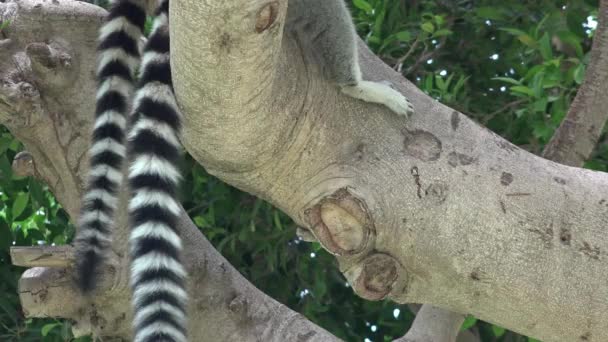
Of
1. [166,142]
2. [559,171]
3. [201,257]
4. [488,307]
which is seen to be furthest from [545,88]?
[166,142]

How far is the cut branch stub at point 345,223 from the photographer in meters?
3.09

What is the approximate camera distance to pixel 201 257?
3725 millimetres

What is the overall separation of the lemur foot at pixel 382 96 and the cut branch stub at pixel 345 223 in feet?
1.20

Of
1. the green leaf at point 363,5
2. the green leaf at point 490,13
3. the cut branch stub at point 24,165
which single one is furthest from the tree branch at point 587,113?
the cut branch stub at point 24,165

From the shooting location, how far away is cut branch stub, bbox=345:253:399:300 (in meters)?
3.18

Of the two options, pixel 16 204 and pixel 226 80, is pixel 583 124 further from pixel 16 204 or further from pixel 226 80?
pixel 16 204

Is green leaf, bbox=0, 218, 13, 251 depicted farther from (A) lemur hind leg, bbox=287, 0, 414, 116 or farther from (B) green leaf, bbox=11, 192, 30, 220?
(A) lemur hind leg, bbox=287, 0, 414, 116

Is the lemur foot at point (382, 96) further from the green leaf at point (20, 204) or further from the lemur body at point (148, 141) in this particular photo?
the green leaf at point (20, 204)

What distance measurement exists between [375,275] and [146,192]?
70 centimetres

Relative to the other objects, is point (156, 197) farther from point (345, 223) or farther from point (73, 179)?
point (73, 179)

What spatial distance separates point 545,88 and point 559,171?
900 mm

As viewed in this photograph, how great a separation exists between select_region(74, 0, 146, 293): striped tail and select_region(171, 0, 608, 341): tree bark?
0.39m

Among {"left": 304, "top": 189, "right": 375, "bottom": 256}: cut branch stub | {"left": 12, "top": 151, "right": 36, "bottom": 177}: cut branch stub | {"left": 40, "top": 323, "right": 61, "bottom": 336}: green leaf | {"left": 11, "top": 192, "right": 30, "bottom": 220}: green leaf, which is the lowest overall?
{"left": 40, "top": 323, "right": 61, "bottom": 336}: green leaf

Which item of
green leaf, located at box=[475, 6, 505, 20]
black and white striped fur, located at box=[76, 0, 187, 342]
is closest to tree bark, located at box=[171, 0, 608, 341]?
black and white striped fur, located at box=[76, 0, 187, 342]
